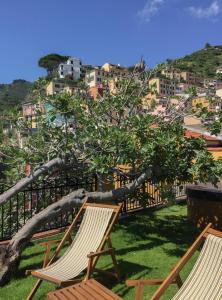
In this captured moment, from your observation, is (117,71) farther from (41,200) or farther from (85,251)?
(85,251)

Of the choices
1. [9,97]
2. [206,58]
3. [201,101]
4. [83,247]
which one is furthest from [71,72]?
[206,58]

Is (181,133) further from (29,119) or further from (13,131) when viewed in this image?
(13,131)

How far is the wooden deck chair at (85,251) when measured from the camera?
18.0ft

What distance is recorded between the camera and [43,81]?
9.44 metres

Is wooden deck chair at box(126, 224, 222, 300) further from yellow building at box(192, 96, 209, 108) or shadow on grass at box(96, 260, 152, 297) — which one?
yellow building at box(192, 96, 209, 108)

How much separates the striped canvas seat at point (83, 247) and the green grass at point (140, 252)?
48 cm

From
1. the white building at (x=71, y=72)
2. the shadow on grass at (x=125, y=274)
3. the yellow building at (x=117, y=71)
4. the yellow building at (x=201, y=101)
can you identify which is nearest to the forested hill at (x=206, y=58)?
the white building at (x=71, y=72)

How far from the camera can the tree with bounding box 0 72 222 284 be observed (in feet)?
25.6

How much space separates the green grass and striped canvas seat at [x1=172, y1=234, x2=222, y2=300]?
4.32 ft

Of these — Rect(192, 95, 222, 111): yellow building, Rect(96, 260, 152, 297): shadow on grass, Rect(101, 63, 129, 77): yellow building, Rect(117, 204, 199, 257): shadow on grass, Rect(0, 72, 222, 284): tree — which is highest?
Rect(101, 63, 129, 77): yellow building

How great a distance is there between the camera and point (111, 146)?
26.6 feet

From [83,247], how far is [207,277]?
7.61ft

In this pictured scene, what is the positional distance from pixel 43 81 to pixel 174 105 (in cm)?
307

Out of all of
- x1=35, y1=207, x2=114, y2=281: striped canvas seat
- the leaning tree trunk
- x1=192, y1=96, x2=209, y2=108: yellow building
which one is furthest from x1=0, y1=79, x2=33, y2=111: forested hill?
x1=35, y1=207, x2=114, y2=281: striped canvas seat
